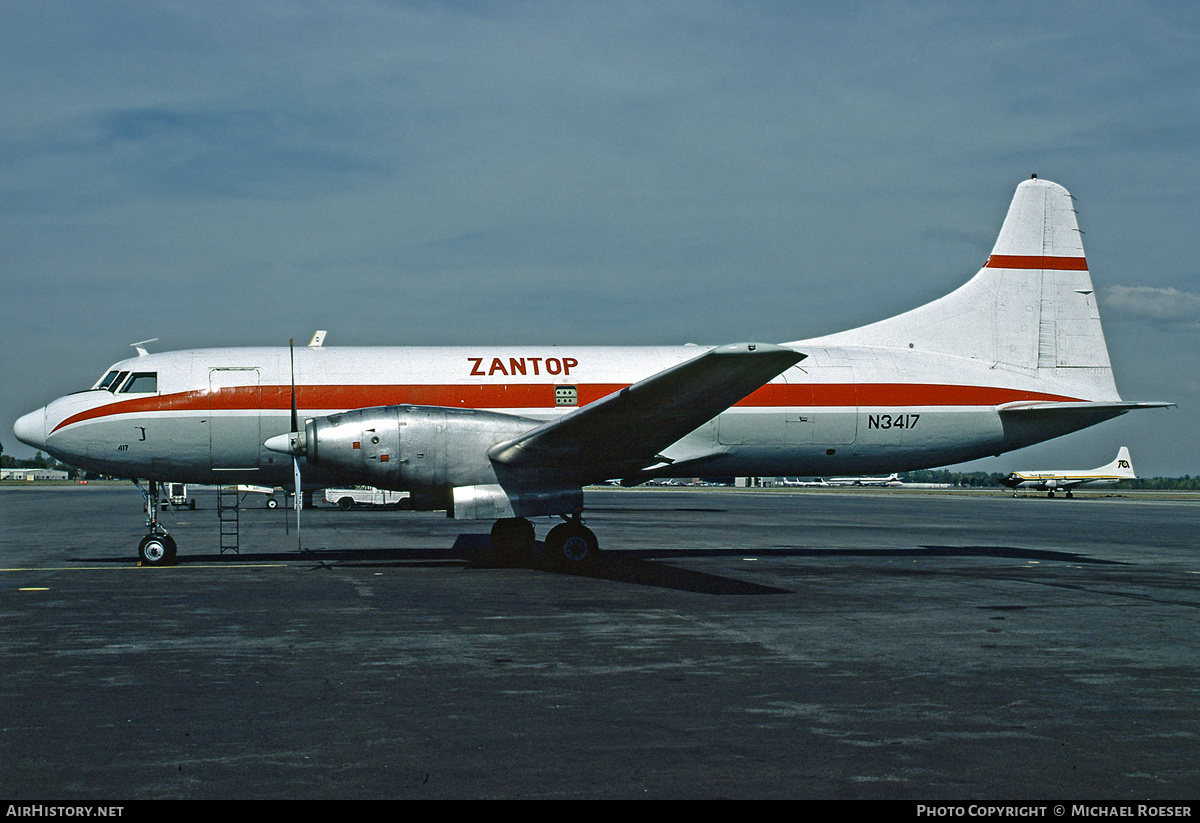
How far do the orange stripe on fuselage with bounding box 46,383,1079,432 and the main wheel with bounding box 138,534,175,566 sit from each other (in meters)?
2.84

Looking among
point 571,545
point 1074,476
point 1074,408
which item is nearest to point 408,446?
point 571,545

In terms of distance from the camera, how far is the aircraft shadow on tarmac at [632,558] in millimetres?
17094

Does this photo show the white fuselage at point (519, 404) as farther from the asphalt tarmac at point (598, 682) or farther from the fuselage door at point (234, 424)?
the asphalt tarmac at point (598, 682)

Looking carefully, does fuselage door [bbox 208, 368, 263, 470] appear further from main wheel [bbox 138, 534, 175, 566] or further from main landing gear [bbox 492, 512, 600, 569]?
main landing gear [bbox 492, 512, 600, 569]

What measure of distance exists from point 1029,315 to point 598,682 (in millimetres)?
18743

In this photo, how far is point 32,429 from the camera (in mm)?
20109

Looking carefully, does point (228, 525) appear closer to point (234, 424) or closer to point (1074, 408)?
point (234, 424)

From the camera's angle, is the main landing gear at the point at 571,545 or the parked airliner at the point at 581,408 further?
the main landing gear at the point at 571,545

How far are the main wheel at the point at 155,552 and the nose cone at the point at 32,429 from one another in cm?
337

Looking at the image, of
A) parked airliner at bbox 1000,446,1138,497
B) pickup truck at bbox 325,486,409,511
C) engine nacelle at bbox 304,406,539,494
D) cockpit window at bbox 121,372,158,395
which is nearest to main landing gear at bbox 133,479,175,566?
cockpit window at bbox 121,372,158,395

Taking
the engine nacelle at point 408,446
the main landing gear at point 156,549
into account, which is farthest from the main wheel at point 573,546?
the main landing gear at point 156,549

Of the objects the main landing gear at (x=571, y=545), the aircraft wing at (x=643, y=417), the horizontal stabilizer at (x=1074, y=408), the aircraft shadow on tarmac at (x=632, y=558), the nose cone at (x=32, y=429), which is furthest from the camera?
the horizontal stabilizer at (x=1074, y=408)

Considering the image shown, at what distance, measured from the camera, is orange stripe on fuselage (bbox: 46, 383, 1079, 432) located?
20.4m

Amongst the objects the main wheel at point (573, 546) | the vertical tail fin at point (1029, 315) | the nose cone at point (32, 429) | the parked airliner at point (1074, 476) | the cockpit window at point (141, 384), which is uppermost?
the vertical tail fin at point (1029, 315)
